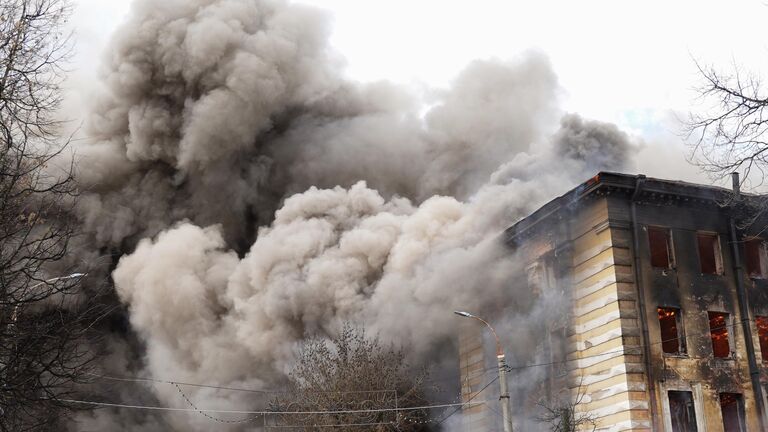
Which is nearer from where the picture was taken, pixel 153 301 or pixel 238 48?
pixel 153 301

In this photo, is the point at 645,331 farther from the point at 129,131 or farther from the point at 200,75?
the point at 129,131

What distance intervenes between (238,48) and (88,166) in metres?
8.20

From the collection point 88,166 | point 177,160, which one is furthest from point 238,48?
point 88,166

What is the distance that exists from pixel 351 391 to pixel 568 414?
20.8 feet

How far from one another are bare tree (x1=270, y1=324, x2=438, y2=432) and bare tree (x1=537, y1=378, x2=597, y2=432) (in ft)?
14.1

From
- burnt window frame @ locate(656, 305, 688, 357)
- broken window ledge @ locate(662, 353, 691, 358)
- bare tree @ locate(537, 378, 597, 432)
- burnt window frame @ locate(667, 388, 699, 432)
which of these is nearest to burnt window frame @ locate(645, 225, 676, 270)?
burnt window frame @ locate(656, 305, 688, 357)

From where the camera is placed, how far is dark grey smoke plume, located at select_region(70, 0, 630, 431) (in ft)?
90.5

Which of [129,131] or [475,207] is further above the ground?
[129,131]

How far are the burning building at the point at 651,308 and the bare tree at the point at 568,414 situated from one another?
64mm

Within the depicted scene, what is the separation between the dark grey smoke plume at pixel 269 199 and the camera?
2758 centimetres

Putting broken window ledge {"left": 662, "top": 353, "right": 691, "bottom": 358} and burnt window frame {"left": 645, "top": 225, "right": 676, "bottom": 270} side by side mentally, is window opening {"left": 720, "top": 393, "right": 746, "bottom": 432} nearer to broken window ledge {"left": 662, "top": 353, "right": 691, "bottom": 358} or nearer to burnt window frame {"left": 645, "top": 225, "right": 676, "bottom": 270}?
broken window ledge {"left": 662, "top": 353, "right": 691, "bottom": 358}

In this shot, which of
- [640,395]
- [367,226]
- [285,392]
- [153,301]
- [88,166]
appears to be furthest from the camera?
[88,166]

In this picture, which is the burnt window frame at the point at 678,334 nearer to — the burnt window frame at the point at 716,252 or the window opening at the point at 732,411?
the window opening at the point at 732,411

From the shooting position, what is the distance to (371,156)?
3747 cm
